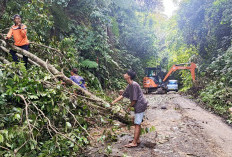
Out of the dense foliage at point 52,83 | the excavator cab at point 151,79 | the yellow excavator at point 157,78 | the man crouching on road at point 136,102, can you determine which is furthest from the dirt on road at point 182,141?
the excavator cab at point 151,79

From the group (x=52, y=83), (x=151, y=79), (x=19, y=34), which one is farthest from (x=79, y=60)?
(x=151, y=79)

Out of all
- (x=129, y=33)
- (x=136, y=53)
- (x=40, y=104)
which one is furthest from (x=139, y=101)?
(x=136, y=53)

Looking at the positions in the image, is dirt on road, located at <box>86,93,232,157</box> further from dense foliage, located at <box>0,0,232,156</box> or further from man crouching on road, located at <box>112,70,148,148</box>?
dense foliage, located at <box>0,0,232,156</box>

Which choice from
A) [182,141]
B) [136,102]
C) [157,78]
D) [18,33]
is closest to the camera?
[136,102]

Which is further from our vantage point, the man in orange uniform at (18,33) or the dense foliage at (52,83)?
the man in orange uniform at (18,33)

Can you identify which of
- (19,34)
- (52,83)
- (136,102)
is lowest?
(136,102)

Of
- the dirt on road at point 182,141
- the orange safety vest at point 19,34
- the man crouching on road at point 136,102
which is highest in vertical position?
the orange safety vest at point 19,34

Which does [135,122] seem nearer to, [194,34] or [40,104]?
[40,104]

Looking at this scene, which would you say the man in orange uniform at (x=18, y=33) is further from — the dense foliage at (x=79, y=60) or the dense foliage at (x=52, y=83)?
the dense foliage at (x=79, y=60)

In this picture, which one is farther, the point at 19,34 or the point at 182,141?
the point at 19,34

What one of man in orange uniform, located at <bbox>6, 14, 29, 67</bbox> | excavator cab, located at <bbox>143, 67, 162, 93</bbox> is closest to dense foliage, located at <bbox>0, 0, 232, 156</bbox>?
man in orange uniform, located at <bbox>6, 14, 29, 67</bbox>

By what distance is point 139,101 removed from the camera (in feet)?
14.0

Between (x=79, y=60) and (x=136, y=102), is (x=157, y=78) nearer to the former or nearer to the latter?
(x=79, y=60)

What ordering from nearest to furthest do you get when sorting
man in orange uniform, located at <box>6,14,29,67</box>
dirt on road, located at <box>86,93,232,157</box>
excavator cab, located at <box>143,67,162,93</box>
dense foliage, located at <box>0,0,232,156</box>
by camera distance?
1. dense foliage, located at <box>0,0,232,156</box>
2. dirt on road, located at <box>86,93,232,157</box>
3. man in orange uniform, located at <box>6,14,29,67</box>
4. excavator cab, located at <box>143,67,162,93</box>
